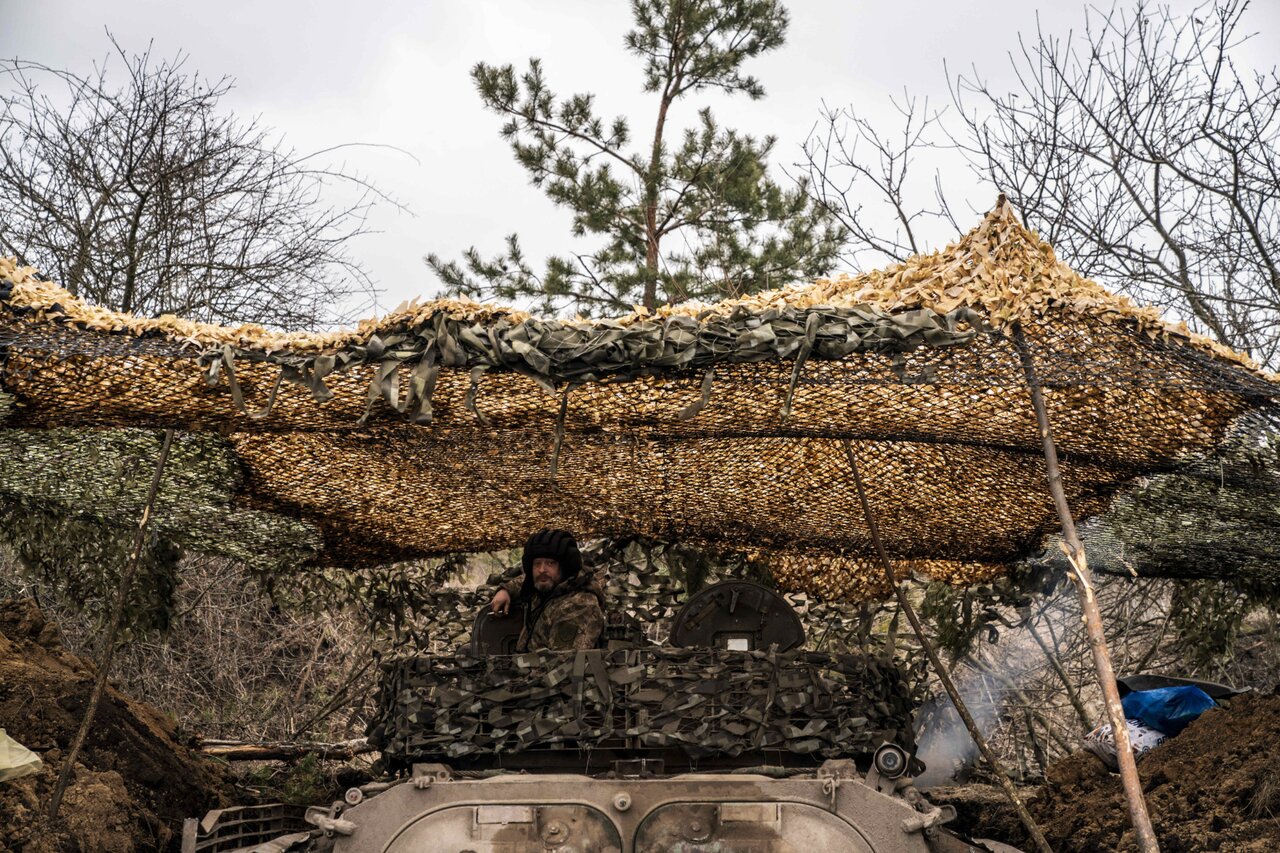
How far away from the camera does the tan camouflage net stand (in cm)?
521

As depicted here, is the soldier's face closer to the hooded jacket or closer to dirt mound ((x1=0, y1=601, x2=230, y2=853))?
the hooded jacket

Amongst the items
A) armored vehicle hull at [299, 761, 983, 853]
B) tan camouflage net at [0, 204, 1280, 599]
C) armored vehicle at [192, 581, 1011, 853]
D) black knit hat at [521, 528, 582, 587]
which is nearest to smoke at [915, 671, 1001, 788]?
tan camouflage net at [0, 204, 1280, 599]

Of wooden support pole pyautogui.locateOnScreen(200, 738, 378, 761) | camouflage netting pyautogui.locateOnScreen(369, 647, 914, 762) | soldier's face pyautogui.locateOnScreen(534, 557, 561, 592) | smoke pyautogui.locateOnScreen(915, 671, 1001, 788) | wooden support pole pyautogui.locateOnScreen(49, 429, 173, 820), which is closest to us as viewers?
camouflage netting pyautogui.locateOnScreen(369, 647, 914, 762)

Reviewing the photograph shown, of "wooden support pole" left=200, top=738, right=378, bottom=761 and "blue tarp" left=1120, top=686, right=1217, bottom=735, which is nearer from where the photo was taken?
"blue tarp" left=1120, top=686, right=1217, bottom=735

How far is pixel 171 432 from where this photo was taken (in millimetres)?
6582

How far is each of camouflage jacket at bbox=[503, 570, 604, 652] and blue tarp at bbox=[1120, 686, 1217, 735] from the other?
3.71 m

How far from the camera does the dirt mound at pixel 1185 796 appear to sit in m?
6.40

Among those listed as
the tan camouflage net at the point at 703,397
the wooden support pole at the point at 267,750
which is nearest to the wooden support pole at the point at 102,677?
the tan camouflage net at the point at 703,397

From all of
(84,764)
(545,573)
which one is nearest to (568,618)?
(545,573)

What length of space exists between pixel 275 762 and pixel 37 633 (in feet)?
9.10

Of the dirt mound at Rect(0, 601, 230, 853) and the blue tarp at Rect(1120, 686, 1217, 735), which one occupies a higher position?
the blue tarp at Rect(1120, 686, 1217, 735)

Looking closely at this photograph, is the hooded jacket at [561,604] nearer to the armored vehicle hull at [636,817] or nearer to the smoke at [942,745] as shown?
the armored vehicle hull at [636,817]

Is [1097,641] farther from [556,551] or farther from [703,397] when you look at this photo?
[556,551]

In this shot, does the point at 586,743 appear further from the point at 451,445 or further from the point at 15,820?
the point at 15,820
